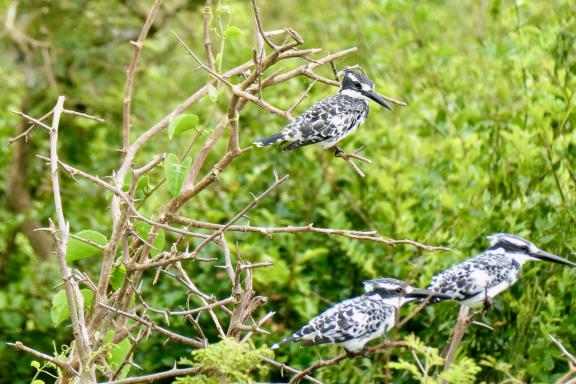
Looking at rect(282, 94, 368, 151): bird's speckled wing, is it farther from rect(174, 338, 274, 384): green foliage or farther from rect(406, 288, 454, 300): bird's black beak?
rect(174, 338, 274, 384): green foliage

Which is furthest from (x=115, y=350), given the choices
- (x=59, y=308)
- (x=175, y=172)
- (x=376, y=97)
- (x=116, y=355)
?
(x=376, y=97)

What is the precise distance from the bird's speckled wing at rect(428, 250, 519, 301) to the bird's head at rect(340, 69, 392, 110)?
32.8 inches

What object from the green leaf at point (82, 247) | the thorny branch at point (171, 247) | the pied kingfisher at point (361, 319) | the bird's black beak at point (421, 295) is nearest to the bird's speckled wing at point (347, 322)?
the pied kingfisher at point (361, 319)

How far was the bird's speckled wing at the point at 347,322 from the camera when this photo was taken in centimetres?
409

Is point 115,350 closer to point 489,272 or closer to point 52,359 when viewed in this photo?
point 52,359

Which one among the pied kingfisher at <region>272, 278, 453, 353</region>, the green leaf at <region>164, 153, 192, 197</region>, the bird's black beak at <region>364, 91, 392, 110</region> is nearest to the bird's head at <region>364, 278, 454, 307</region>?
the pied kingfisher at <region>272, 278, 453, 353</region>

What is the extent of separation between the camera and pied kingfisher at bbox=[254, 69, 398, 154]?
4.36 m

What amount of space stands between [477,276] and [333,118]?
938 millimetres

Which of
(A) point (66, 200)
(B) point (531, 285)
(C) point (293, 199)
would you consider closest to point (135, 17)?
(A) point (66, 200)

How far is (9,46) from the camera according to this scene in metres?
8.21

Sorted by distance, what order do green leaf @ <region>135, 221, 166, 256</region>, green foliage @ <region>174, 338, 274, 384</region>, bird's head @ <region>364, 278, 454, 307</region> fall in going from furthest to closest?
bird's head @ <region>364, 278, 454, 307</region> → green leaf @ <region>135, 221, 166, 256</region> → green foliage @ <region>174, 338, 274, 384</region>

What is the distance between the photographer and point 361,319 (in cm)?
418

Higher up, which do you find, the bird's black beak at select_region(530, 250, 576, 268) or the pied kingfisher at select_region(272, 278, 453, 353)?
the bird's black beak at select_region(530, 250, 576, 268)

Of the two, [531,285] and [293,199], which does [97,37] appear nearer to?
[293,199]
